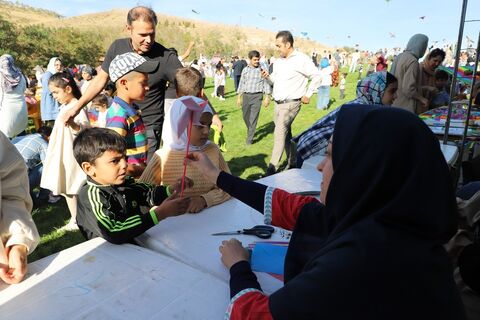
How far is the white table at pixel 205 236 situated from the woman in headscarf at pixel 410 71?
12.6 feet

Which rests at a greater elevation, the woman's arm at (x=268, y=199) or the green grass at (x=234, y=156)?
the woman's arm at (x=268, y=199)

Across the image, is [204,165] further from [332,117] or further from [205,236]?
[332,117]

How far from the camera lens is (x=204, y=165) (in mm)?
1750

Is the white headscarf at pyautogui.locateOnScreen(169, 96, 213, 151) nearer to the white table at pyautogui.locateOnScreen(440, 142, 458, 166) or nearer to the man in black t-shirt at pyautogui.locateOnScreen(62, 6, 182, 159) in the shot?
the man in black t-shirt at pyautogui.locateOnScreen(62, 6, 182, 159)

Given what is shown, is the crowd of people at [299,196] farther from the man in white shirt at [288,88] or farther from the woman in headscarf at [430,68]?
the woman in headscarf at [430,68]

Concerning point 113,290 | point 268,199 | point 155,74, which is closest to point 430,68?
point 155,74

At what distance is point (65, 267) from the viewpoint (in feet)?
4.21

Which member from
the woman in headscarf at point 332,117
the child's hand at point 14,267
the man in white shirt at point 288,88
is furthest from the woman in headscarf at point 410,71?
the child's hand at point 14,267

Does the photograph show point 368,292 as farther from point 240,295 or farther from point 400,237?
point 240,295

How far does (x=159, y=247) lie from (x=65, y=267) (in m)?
0.36

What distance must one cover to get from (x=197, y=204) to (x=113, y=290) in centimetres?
72

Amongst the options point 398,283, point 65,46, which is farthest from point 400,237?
point 65,46

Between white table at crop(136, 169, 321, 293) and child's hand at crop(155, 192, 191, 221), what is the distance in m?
0.05

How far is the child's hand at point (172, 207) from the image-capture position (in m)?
1.61
